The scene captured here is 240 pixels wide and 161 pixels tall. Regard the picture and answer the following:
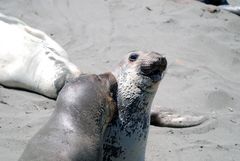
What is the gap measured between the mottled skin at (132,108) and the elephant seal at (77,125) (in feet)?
0.27

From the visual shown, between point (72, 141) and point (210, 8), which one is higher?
point (72, 141)

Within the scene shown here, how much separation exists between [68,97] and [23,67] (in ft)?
6.55

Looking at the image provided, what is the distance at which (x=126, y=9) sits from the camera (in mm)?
6660

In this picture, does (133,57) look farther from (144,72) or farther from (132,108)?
(132,108)

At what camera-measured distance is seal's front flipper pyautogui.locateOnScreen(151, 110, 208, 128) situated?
3742 millimetres

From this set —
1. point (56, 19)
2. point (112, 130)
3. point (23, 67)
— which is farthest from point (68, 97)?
point (56, 19)

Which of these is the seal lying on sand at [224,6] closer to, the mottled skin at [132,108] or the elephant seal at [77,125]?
the mottled skin at [132,108]

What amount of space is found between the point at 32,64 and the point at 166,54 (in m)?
1.70

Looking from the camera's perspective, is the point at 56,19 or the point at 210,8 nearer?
the point at 56,19

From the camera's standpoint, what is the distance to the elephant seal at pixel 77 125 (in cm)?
205

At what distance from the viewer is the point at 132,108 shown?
2.54 metres

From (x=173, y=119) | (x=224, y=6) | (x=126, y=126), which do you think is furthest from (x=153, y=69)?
(x=224, y=6)

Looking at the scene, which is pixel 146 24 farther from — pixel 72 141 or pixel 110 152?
pixel 72 141

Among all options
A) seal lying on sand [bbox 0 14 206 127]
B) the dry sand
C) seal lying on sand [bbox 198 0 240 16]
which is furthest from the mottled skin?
seal lying on sand [bbox 198 0 240 16]
